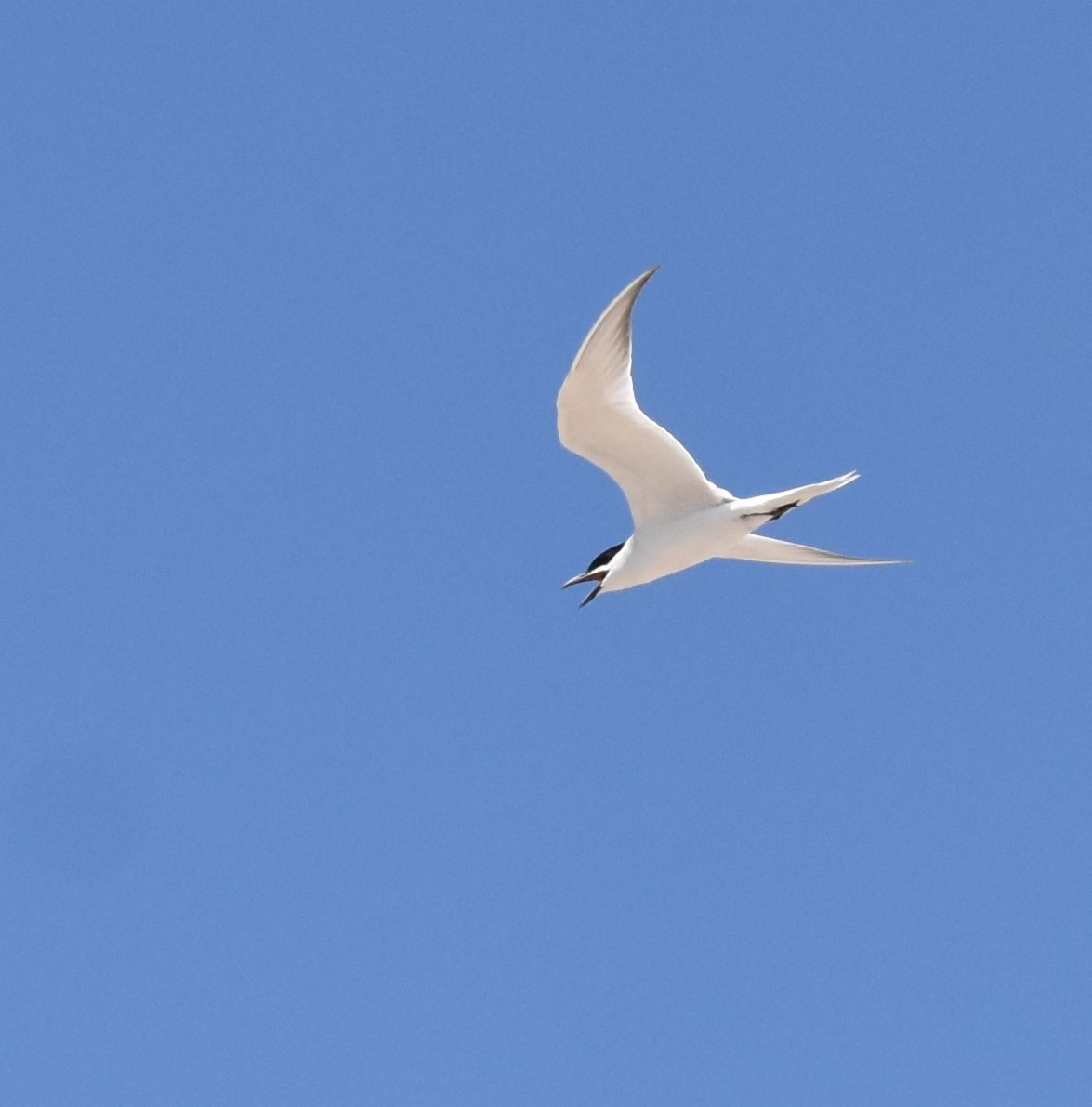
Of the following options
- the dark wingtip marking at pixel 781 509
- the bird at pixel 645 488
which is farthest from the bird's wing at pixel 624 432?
the dark wingtip marking at pixel 781 509

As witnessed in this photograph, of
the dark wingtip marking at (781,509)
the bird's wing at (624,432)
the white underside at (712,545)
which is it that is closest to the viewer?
the bird's wing at (624,432)

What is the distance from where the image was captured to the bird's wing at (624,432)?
16.9 meters

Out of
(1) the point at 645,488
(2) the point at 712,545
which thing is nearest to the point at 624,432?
(1) the point at 645,488

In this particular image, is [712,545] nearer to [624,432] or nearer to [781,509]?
[781,509]

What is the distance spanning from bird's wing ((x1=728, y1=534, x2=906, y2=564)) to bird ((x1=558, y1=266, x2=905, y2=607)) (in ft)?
0.03

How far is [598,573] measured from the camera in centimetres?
2105

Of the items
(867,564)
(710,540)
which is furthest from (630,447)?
(867,564)

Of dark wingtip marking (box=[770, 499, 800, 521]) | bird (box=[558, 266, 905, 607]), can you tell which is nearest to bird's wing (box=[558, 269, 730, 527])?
bird (box=[558, 266, 905, 607])

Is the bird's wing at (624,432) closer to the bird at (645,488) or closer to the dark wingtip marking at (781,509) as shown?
the bird at (645,488)

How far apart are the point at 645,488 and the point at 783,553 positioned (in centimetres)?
264

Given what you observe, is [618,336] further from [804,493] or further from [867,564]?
[867,564]

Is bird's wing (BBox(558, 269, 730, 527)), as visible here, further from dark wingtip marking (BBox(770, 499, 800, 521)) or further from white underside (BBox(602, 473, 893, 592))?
dark wingtip marking (BBox(770, 499, 800, 521))

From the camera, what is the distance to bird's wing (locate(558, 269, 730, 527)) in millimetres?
16906

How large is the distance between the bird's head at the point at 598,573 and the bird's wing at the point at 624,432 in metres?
1.11
